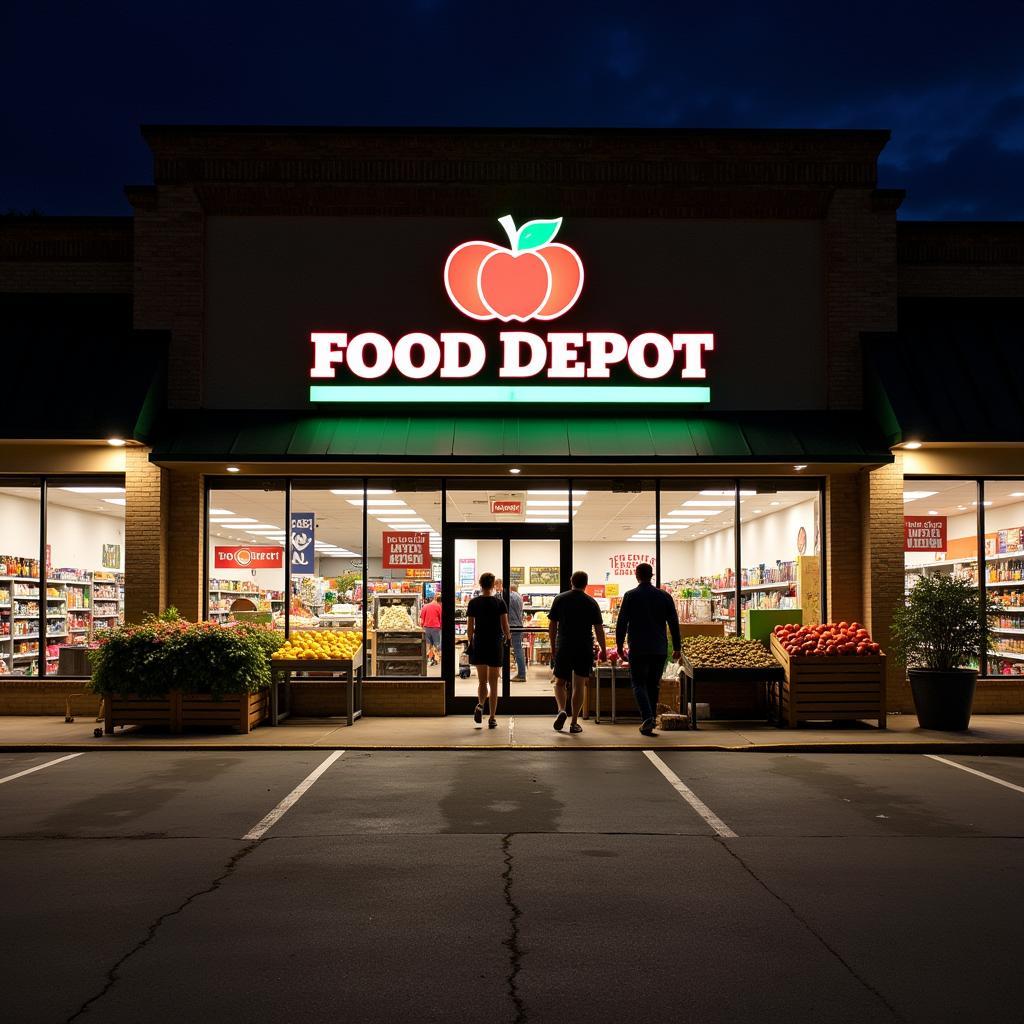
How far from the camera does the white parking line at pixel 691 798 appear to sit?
29.3 ft

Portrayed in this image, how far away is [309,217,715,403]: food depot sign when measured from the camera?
55.3 feet

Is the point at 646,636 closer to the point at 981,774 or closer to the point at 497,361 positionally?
the point at 981,774

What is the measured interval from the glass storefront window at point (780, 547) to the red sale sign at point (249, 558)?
701cm

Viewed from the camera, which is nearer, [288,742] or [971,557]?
[288,742]

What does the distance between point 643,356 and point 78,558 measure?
906cm

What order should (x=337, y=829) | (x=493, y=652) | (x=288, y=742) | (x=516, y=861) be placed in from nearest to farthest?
(x=516, y=861), (x=337, y=829), (x=288, y=742), (x=493, y=652)

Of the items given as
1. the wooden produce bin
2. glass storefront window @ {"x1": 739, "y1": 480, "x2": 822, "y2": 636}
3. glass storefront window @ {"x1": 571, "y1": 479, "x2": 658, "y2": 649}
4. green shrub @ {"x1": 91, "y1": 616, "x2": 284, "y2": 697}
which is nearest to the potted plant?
the wooden produce bin

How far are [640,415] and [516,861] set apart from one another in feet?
33.6

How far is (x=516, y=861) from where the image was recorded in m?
7.80

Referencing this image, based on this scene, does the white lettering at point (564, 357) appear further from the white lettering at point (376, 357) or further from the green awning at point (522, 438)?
the white lettering at point (376, 357)

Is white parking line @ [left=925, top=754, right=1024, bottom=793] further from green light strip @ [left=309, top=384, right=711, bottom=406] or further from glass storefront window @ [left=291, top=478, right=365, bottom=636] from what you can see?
glass storefront window @ [left=291, top=478, right=365, bottom=636]

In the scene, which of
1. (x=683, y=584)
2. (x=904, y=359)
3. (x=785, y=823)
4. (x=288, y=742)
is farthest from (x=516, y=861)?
(x=904, y=359)

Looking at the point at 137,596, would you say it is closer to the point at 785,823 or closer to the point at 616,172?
the point at 616,172

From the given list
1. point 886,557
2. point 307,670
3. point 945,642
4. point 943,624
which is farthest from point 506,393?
point 945,642
